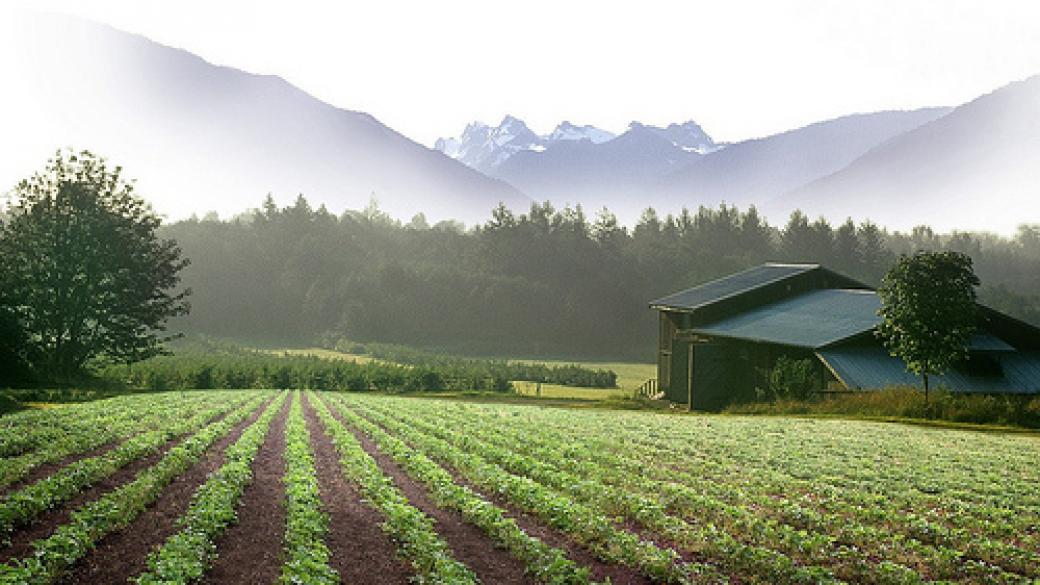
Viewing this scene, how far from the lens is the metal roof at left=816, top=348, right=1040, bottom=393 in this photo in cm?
4231

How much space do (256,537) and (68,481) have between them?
531 centimetres

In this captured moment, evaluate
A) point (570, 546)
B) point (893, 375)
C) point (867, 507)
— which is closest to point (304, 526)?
point (570, 546)

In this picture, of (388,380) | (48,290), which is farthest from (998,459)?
(48,290)

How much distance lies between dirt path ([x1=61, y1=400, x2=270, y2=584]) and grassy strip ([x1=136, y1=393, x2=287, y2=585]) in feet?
0.78

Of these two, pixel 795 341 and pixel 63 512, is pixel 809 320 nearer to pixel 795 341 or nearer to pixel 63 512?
pixel 795 341

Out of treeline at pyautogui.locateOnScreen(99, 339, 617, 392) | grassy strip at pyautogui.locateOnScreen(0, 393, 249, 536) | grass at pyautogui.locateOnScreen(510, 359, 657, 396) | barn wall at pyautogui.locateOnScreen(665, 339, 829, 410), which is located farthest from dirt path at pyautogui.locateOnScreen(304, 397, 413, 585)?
grass at pyautogui.locateOnScreen(510, 359, 657, 396)

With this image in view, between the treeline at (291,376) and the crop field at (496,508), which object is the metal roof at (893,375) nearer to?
the crop field at (496,508)

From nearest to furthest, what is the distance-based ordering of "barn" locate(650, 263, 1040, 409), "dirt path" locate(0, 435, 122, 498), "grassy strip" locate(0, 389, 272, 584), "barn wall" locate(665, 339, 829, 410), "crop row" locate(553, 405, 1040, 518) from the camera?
"grassy strip" locate(0, 389, 272, 584) → "dirt path" locate(0, 435, 122, 498) → "crop row" locate(553, 405, 1040, 518) → "barn" locate(650, 263, 1040, 409) → "barn wall" locate(665, 339, 829, 410)

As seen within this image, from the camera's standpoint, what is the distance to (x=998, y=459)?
82.0ft

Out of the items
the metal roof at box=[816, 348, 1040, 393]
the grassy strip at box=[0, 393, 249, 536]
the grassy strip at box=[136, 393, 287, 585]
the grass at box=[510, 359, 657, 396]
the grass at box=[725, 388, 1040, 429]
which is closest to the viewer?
the grassy strip at box=[136, 393, 287, 585]

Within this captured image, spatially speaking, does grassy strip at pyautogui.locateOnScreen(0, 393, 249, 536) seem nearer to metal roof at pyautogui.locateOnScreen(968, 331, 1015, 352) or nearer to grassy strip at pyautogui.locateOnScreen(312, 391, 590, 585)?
grassy strip at pyautogui.locateOnScreen(312, 391, 590, 585)

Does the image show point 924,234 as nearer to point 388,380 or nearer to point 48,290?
point 388,380

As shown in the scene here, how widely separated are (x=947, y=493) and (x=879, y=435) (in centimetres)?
1306

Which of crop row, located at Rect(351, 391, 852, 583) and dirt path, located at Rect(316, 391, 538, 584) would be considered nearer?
crop row, located at Rect(351, 391, 852, 583)
